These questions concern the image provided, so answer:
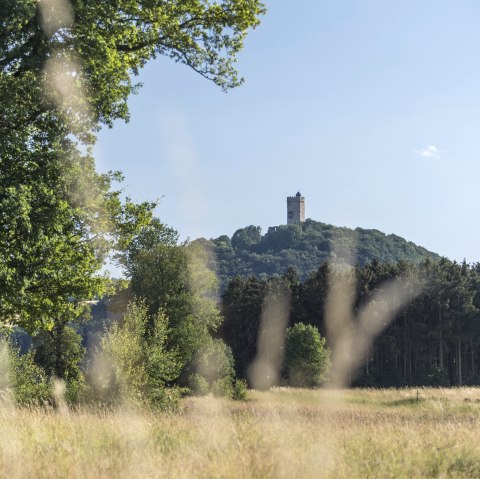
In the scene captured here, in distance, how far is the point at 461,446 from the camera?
9047 millimetres

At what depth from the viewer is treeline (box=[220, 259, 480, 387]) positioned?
290 ft

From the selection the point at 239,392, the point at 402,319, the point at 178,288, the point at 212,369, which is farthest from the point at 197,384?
the point at 402,319

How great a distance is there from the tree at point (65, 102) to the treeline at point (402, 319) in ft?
236

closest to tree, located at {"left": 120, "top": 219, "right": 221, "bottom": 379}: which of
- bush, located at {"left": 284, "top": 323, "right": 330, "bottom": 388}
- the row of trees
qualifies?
bush, located at {"left": 284, "top": 323, "right": 330, "bottom": 388}

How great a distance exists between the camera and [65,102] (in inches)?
551

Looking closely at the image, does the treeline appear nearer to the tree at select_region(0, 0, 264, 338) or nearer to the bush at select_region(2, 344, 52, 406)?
the bush at select_region(2, 344, 52, 406)

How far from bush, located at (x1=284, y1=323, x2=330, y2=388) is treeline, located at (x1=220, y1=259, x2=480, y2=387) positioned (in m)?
22.5

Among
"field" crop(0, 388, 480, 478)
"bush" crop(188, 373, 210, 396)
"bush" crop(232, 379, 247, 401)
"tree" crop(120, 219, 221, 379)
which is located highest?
"tree" crop(120, 219, 221, 379)

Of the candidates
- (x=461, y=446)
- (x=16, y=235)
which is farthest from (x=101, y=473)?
(x=16, y=235)

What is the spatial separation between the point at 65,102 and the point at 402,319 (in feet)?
282

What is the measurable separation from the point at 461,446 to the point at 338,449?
1925 millimetres

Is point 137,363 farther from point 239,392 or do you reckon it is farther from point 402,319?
point 402,319

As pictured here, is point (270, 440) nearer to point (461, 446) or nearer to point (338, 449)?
point (338, 449)

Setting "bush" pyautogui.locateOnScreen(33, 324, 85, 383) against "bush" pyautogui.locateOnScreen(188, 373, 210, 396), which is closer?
"bush" pyautogui.locateOnScreen(188, 373, 210, 396)
